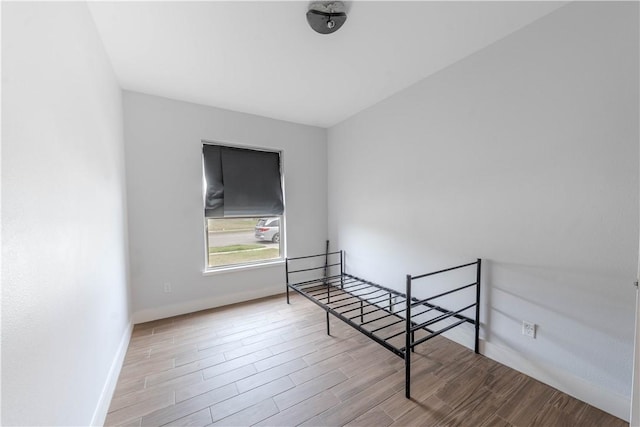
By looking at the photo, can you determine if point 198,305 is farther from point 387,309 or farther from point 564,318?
point 564,318

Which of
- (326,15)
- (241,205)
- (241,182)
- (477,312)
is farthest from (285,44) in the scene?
(477,312)

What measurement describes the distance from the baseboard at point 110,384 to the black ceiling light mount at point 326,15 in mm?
2605

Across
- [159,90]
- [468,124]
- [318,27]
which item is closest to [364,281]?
[468,124]

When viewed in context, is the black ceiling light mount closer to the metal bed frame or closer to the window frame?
the metal bed frame

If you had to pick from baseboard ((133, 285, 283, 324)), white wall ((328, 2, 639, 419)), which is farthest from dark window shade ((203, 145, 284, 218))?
white wall ((328, 2, 639, 419))

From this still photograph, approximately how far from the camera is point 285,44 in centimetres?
180

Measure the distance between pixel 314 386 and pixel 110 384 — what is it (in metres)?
1.34

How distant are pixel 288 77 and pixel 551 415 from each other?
10.0 feet

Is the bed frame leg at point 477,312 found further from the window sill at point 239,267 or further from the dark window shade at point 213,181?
the dark window shade at point 213,181

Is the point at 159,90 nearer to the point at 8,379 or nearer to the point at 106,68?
the point at 106,68

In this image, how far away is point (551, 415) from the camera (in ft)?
4.52

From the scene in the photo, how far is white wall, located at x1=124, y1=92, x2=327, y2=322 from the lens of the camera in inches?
98.4

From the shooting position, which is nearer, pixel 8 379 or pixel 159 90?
pixel 8 379

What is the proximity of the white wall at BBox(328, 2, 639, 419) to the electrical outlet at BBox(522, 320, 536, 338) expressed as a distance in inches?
1.3
